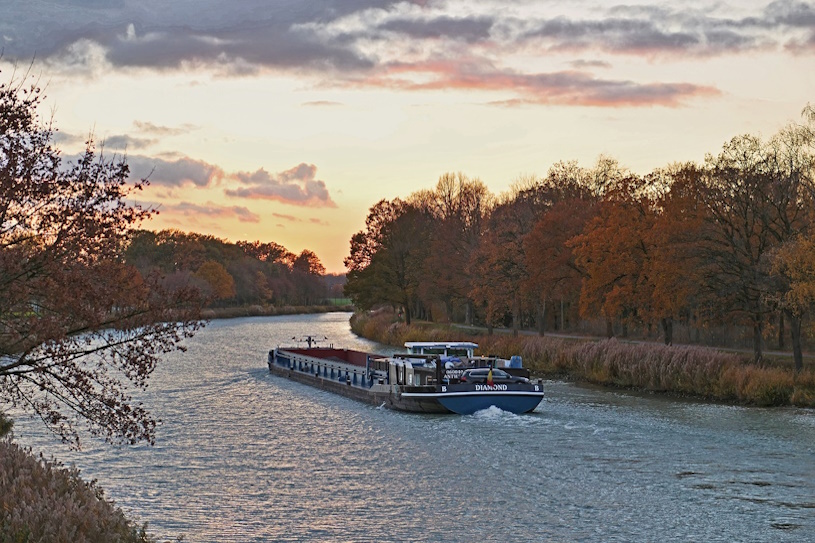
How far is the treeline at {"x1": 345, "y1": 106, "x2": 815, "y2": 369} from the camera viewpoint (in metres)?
46.8

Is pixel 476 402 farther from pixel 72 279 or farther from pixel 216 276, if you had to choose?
pixel 216 276

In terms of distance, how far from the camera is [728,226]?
170 feet

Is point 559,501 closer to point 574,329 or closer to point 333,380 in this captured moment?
point 333,380

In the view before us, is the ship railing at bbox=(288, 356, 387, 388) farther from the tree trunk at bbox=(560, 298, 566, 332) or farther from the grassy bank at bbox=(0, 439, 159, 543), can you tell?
the grassy bank at bbox=(0, 439, 159, 543)

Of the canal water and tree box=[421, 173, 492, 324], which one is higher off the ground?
tree box=[421, 173, 492, 324]

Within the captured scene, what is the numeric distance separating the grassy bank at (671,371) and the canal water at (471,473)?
2299 millimetres

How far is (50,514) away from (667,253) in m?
44.5

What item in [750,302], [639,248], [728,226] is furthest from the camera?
[639,248]

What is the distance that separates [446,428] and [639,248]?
2704cm

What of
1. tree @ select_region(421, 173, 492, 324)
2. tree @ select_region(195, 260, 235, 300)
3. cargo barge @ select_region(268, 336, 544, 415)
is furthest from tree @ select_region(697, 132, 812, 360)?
tree @ select_region(195, 260, 235, 300)

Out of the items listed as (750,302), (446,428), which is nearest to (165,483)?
(446,428)

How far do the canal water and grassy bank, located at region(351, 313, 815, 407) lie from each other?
7.54 ft

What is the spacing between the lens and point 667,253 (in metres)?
53.0

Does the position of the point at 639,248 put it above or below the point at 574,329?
above
